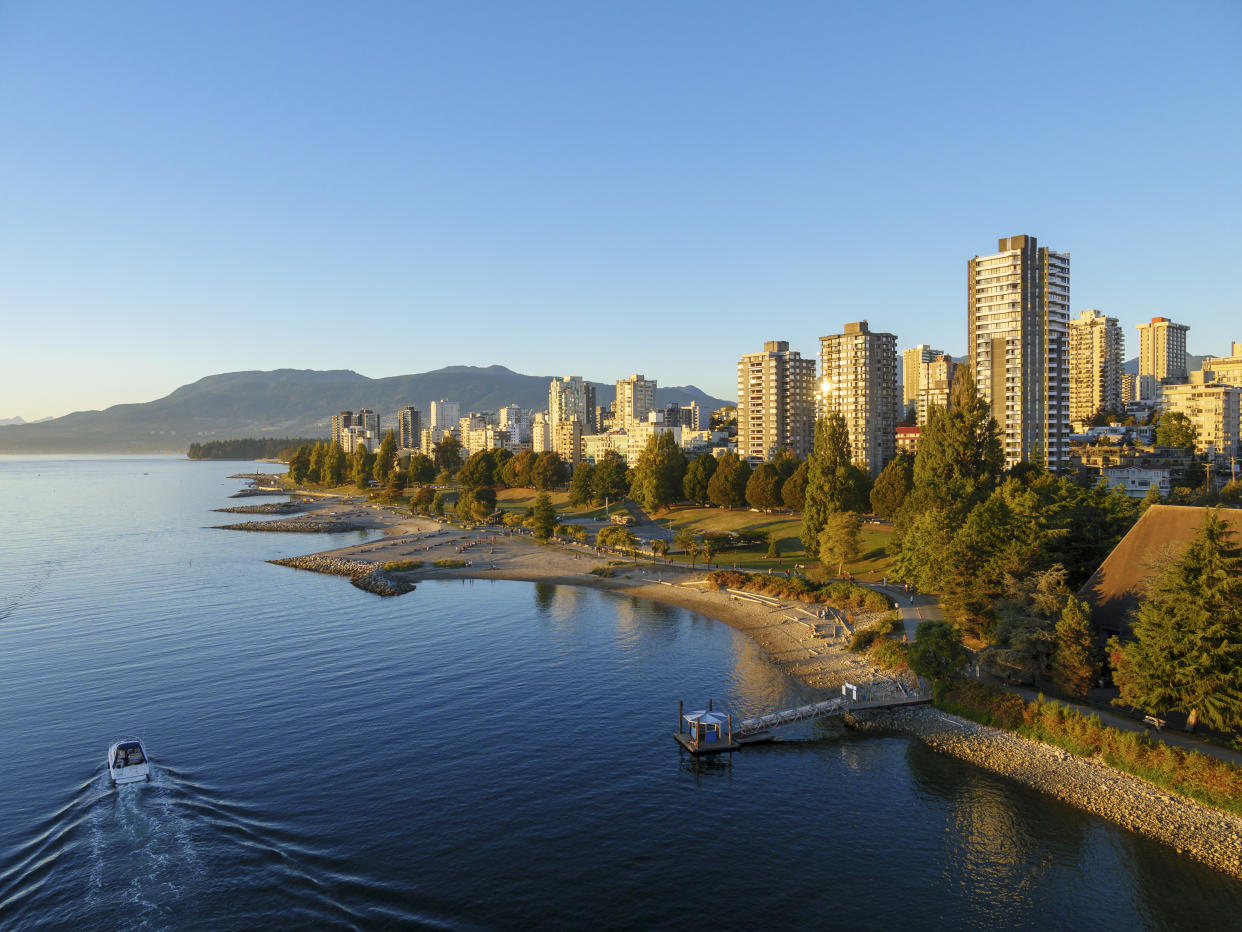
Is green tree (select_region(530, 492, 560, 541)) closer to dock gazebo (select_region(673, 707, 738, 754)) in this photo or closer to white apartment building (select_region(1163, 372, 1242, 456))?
dock gazebo (select_region(673, 707, 738, 754))

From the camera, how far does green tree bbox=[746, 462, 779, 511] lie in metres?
132

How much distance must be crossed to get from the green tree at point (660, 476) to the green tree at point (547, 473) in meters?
38.0

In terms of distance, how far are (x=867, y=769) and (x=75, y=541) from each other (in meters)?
148

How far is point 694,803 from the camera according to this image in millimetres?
39406

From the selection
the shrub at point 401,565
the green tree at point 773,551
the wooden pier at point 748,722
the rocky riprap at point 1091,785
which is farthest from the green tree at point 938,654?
the shrub at point 401,565

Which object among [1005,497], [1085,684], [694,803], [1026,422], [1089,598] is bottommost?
[694,803]

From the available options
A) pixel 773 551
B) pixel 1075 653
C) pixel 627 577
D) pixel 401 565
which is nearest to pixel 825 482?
pixel 773 551

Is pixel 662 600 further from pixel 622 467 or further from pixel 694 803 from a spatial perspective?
pixel 622 467

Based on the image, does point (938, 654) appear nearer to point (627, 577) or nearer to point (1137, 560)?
point (1137, 560)

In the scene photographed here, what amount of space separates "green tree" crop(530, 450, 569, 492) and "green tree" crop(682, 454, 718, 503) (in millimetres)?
51784

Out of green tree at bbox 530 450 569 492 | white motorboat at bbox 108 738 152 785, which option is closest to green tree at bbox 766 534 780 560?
white motorboat at bbox 108 738 152 785

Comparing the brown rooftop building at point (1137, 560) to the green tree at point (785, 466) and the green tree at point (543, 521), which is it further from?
the green tree at point (543, 521)

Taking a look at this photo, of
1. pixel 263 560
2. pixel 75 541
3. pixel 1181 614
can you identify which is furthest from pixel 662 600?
pixel 75 541

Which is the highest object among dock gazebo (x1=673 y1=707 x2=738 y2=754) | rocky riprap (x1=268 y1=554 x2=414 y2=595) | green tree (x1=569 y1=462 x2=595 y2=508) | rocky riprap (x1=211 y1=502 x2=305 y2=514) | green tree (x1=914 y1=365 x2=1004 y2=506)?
green tree (x1=914 y1=365 x2=1004 y2=506)
